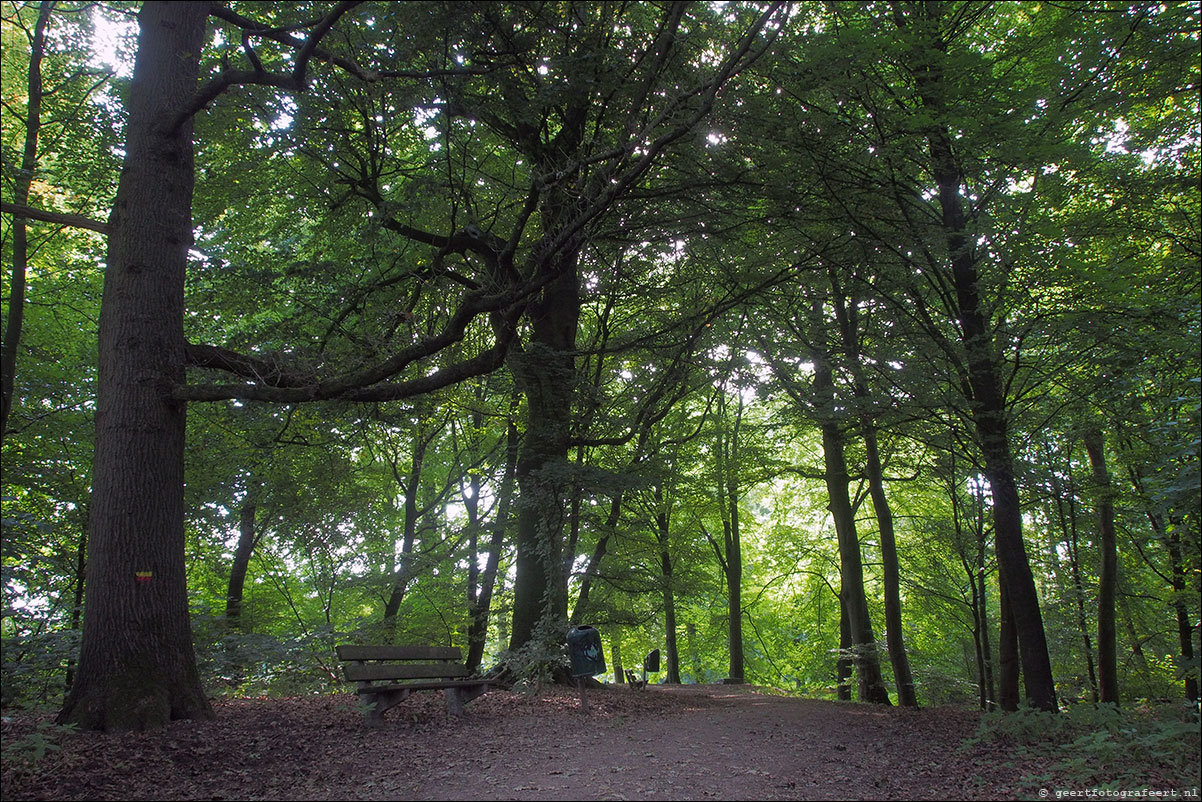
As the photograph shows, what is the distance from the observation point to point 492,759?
5.84 m

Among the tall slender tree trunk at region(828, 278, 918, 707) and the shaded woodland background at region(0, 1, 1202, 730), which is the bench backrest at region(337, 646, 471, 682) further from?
the tall slender tree trunk at region(828, 278, 918, 707)

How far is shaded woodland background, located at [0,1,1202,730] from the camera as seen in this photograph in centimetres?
654

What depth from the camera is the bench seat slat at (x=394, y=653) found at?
6746 millimetres

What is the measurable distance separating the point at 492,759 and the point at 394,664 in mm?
1910

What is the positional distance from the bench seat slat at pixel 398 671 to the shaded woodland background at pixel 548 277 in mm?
1227

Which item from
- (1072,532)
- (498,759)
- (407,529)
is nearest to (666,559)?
(407,529)

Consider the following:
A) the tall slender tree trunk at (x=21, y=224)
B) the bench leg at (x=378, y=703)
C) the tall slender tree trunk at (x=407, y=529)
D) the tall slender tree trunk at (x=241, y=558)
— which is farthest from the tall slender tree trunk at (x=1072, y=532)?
the tall slender tree trunk at (x=241, y=558)

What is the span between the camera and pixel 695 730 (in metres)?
7.71

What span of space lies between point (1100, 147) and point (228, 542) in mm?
15348

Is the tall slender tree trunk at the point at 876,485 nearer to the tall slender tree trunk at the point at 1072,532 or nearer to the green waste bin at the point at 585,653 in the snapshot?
the tall slender tree trunk at the point at 1072,532

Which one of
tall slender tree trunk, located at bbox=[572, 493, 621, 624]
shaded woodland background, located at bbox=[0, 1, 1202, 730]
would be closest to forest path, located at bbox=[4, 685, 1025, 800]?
shaded woodland background, located at bbox=[0, 1, 1202, 730]

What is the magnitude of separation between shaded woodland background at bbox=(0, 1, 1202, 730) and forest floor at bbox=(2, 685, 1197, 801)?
0.72 m

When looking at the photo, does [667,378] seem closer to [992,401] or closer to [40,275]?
[992,401]

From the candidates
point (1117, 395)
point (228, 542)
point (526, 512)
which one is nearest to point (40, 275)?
point (228, 542)
